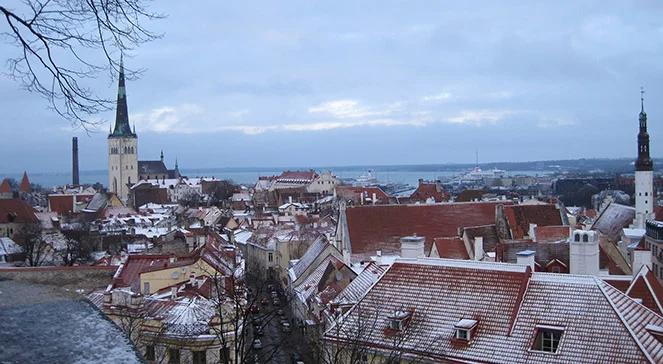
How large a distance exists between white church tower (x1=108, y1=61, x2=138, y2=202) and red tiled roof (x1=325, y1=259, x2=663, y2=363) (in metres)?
115

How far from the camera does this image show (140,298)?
→ 20.2 meters

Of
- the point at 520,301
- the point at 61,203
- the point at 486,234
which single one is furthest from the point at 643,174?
the point at 61,203

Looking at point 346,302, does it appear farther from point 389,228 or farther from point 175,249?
point 175,249

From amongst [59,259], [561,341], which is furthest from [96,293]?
[59,259]

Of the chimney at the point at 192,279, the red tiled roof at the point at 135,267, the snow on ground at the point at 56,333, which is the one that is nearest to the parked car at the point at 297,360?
the chimney at the point at 192,279

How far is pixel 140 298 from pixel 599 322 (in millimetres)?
11879

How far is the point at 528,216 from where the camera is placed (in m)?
38.0

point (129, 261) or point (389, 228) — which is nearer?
point (129, 261)

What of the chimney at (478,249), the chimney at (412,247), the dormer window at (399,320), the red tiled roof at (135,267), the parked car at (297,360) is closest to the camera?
the dormer window at (399,320)

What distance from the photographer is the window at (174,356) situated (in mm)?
17078

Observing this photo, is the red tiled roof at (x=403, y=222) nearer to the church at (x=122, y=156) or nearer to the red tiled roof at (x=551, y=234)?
the red tiled roof at (x=551, y=234)

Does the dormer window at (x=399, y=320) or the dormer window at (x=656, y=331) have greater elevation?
the dormer window at (x=656, y=331)

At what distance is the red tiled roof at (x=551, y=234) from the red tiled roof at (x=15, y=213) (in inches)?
1629

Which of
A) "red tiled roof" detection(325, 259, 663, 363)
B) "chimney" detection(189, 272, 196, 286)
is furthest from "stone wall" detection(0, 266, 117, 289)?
"red tiled roof" detection(325, 259, 663, 363)
